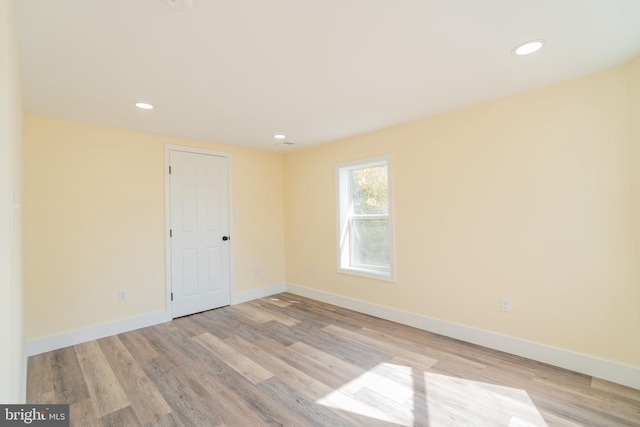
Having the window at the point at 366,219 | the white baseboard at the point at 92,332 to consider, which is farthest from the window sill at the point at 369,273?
the white baseboard at the point at 92,332

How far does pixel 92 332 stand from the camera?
305 cm

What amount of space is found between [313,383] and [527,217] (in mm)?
2255

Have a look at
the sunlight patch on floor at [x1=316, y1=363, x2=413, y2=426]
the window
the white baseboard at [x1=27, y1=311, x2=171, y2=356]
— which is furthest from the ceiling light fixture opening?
the white baseboard at [x1=27, y1=311, x2=171, y2=356]

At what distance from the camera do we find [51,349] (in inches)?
111

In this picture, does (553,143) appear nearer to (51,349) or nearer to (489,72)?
(489,72)

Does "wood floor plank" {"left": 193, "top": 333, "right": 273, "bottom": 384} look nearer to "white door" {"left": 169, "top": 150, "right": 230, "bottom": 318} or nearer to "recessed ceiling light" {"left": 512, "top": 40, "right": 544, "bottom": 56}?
"white door" {"left": 169, "top": 150, "right": 230, "bottom": 318}

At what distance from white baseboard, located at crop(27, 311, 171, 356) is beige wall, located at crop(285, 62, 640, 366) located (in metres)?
2.73

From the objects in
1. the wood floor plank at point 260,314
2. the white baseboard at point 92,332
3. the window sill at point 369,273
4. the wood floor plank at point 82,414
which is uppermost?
the window sill at point 369,273

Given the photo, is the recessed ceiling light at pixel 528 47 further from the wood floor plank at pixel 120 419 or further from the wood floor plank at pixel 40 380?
the wood floor plank at pixel 40 380

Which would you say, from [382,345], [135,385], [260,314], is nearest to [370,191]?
[382,345]

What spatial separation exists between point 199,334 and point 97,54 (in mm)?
2695

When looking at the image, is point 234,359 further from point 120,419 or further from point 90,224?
point 90,224

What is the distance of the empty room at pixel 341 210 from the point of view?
62.6 inches

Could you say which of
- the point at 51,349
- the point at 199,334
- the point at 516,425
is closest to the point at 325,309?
the point at 199,334
